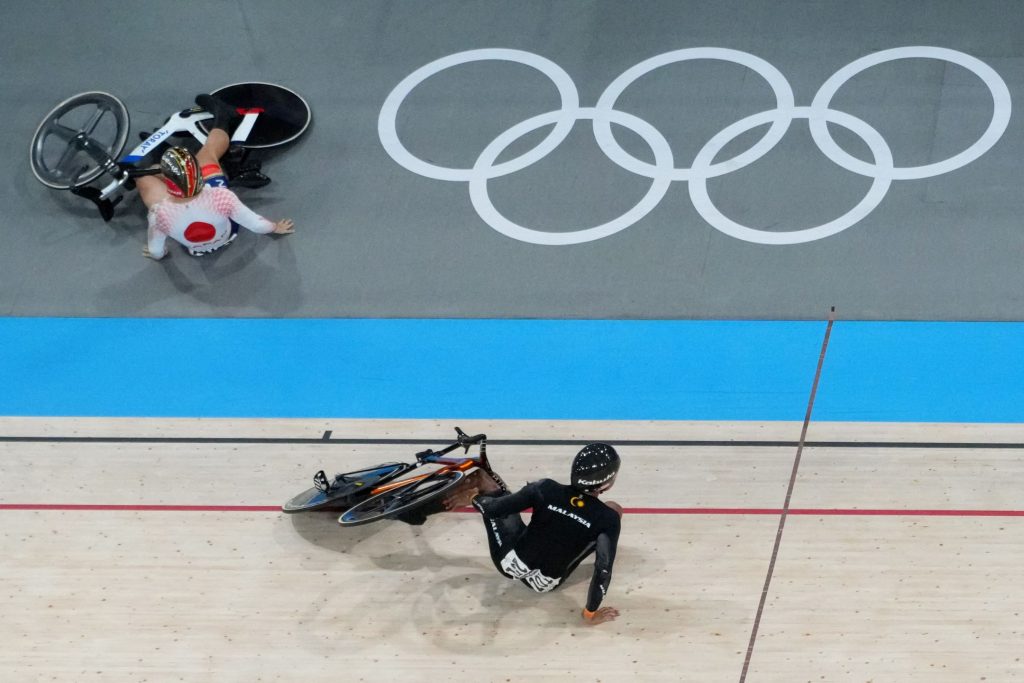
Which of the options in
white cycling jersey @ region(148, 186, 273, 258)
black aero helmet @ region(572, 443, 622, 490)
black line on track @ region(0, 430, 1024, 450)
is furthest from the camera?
white cycling jersey @ region(148, 186, 273, 258)

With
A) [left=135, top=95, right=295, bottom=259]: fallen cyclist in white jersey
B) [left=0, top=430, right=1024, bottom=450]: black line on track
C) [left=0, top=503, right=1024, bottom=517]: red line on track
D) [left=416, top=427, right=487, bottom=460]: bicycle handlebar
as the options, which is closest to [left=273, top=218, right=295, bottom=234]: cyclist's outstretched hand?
[left=135, top=95, right=295, bottom=259]: fallen cyclist in white jersey

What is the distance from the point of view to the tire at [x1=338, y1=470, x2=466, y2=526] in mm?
5340

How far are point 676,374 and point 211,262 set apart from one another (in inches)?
127

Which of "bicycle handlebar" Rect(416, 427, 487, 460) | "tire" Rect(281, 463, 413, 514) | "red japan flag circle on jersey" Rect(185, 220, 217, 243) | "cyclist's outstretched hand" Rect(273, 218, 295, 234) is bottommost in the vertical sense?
"tire" Rect(281, 463, 413, 514)

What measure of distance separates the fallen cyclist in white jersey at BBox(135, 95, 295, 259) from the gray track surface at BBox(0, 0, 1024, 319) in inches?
7.9

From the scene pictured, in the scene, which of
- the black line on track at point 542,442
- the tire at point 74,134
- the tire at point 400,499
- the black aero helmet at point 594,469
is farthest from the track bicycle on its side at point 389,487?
the tire at point 74,134

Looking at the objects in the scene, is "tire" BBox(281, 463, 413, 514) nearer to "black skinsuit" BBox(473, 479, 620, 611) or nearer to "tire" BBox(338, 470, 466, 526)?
"tire" BBox(338, 470, 466, 526)

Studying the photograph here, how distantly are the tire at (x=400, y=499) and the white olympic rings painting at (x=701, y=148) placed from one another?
2227mm

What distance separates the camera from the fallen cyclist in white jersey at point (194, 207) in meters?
6.55

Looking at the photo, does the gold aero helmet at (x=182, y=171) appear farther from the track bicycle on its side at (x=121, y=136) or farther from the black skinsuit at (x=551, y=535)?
the black skinsuit at (x=551, y=535)

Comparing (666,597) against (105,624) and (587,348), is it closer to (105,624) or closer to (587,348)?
(587,348)

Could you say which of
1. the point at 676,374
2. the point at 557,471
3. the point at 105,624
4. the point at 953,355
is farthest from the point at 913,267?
the point at 105,624

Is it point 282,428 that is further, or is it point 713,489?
point 282,428

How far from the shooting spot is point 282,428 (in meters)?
6.20
